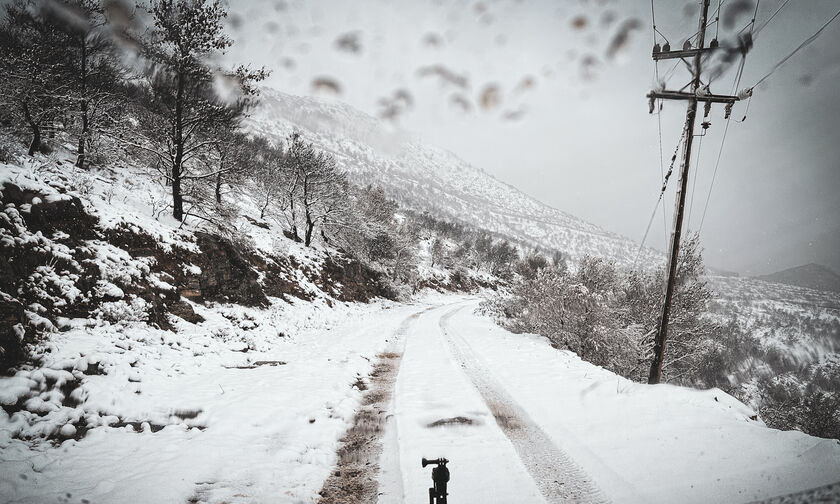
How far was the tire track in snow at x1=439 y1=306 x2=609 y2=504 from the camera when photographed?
13.1 feet

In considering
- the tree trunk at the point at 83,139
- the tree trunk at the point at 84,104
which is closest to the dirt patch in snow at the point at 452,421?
the tree trunk at the point at 83,139

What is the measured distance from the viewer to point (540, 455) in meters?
4.88

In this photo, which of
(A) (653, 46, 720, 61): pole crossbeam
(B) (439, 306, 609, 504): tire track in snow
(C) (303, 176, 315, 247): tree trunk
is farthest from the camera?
(C) (303, 176, 315, 247): tree trunk

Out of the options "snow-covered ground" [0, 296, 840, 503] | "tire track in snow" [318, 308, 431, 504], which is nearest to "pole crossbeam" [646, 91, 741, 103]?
"snow-covered ground" [0, 296, 840, 503]

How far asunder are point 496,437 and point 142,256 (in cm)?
1256

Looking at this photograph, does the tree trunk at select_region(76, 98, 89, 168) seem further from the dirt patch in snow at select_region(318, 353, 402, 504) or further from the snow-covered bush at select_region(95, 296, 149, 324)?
the dirt patch in snow at select_region(318, 353, 402, 504)

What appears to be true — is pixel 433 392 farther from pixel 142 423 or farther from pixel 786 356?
pixel 786 356

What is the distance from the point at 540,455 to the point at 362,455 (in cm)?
285

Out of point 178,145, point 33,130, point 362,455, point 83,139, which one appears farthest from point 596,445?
point 83,139

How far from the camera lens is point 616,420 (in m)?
5.75

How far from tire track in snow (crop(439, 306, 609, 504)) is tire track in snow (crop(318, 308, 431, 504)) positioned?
7.50 feet

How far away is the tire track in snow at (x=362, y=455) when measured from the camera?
406cm

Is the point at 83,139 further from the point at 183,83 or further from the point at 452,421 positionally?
the point at 452,421

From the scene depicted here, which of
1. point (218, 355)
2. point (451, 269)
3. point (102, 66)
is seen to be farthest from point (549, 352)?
point (451, 269)
